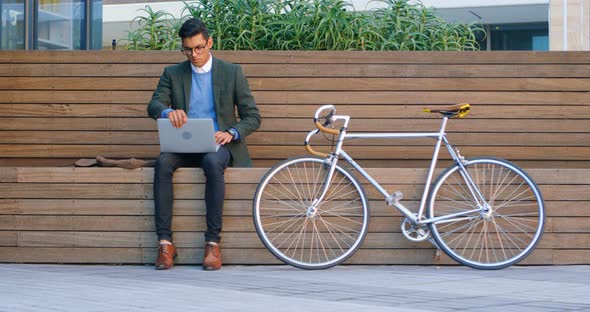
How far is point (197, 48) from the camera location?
7.02 m

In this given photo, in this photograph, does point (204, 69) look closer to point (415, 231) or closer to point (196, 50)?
point (196, 50)

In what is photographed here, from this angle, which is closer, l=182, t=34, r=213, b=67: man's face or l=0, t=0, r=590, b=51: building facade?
l=182, t=34, r=213, b=67: man's face

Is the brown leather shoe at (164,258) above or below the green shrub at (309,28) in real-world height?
below

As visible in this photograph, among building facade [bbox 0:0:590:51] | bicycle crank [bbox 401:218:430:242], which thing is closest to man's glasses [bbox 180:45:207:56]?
bicycle crank [bbox 401:218:430:242]

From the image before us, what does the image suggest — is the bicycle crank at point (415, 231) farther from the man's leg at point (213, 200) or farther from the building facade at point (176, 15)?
the building facade at point (176, 15)

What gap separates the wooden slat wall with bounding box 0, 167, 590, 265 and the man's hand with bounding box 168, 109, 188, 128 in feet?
1.17

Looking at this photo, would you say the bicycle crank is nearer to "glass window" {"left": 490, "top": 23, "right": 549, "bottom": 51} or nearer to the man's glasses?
the man's glasses

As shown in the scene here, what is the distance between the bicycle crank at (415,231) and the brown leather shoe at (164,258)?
1.40 meters

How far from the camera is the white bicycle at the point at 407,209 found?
685 centimetres

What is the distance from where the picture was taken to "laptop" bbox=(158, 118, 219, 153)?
22.1ft

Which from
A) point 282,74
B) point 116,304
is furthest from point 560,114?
point 116,304

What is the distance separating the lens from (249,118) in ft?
23.3

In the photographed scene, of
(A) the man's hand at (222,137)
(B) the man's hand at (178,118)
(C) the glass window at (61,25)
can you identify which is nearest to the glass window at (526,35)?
(C) the glass window at (61,25)

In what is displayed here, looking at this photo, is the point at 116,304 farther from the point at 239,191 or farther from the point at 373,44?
the point at 373,44
